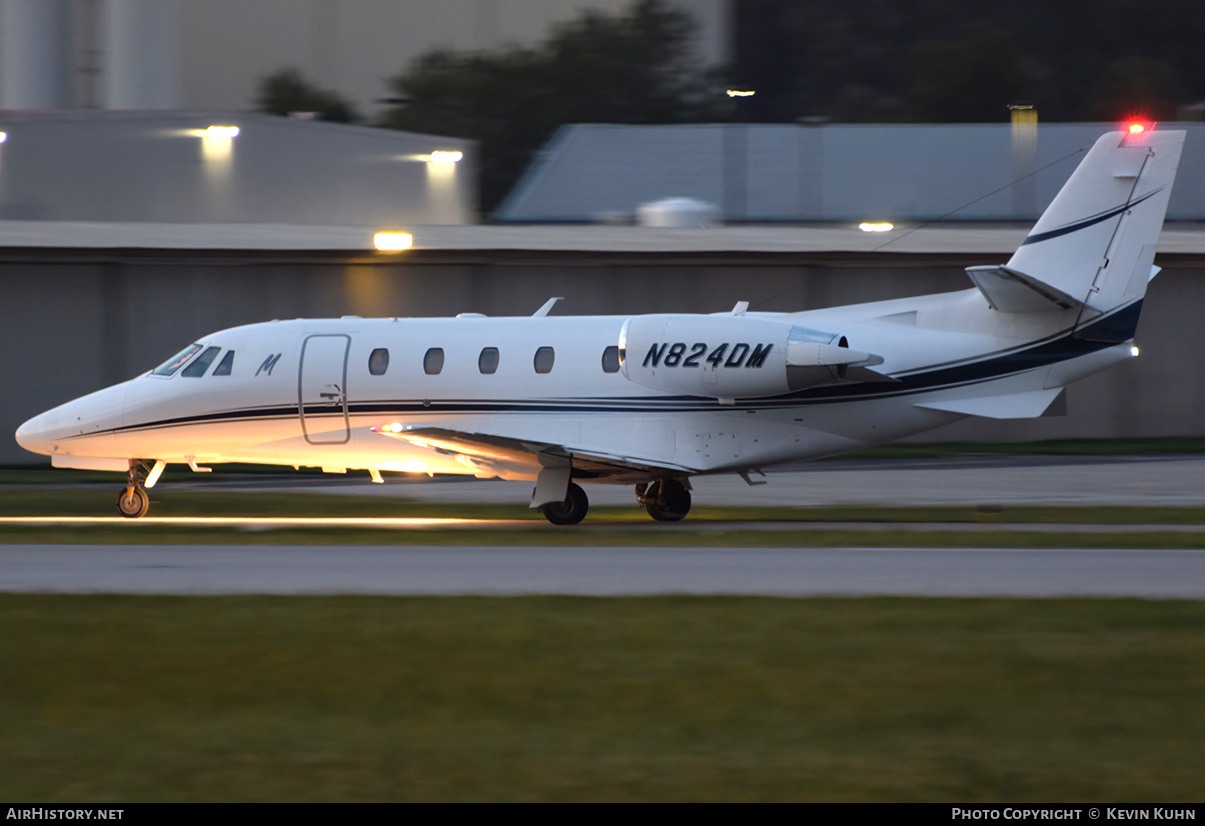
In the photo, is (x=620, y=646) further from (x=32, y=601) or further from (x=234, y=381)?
(x=234, y=381)

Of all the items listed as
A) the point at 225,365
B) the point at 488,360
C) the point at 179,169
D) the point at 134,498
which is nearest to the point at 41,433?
the point at 134,498

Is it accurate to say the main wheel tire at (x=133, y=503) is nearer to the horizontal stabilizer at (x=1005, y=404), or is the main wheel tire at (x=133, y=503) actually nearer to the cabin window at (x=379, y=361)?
the cabin window at (x=379, y=361)

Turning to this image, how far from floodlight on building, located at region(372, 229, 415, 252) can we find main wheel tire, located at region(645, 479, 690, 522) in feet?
41.6

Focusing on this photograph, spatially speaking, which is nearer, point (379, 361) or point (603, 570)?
point (603, 570)

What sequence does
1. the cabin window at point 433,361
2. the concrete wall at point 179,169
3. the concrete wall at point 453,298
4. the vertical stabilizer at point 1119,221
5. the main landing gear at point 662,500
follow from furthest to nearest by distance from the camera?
the concrete wall at point 179,169, the concrete wall at point 453,298, the cabin window at point 433,361, the main landing gear at point 662,500, the vertical stabilizer at point 1119,221

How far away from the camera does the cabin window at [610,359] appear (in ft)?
63.7

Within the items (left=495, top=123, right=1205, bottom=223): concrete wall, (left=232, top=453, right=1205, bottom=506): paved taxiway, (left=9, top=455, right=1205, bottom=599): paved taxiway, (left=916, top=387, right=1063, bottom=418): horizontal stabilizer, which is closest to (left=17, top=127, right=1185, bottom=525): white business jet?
(left=916, top=387, right=1063, bottom=418): horizontal stabilizer

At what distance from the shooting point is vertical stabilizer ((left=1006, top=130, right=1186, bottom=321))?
60.2 feet

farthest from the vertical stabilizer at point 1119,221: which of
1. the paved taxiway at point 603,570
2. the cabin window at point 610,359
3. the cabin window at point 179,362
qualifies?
the cabin window at point 179,362

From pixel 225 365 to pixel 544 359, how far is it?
4853mm

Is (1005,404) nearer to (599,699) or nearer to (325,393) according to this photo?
(325,393)

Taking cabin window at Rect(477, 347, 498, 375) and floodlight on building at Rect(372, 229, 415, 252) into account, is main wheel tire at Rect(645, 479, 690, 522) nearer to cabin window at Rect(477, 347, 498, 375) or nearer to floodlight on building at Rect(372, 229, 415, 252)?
cabin window at Rect(477, 347, 498, 375)

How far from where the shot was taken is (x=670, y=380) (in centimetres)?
1905

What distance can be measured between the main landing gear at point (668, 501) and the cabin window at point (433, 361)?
11.1ft
